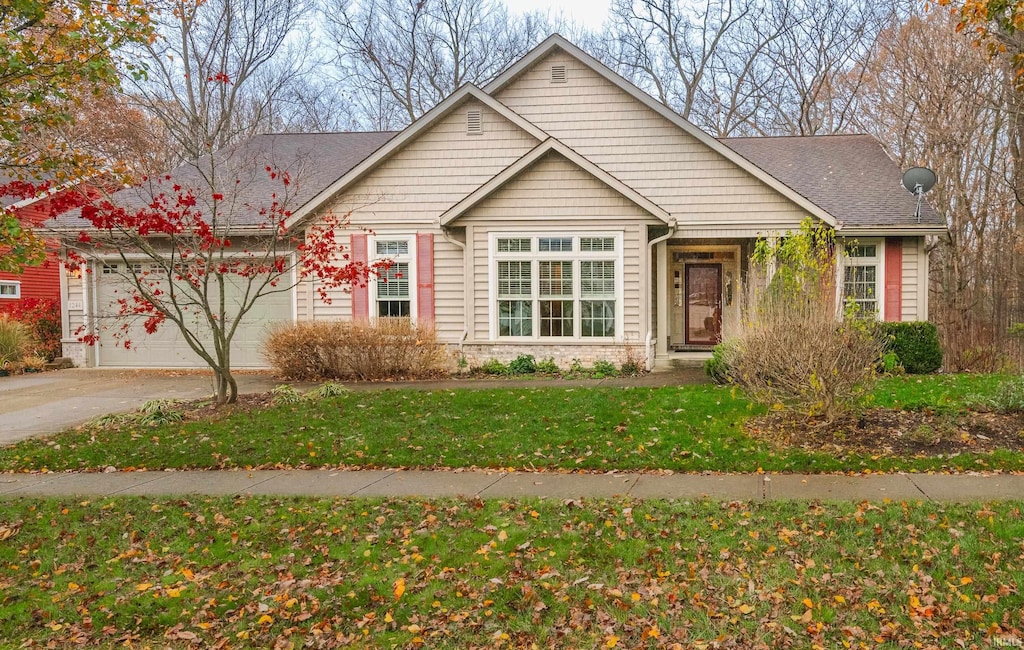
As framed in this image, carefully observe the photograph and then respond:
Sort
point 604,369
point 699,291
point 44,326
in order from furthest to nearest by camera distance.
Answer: point 699,291 → point 44,326 → point 604,369

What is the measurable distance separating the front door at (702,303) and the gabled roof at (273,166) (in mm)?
7746

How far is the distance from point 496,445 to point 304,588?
3.38 metres

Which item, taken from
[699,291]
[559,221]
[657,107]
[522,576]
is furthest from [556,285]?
[522,576]

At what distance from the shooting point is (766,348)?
7297mm

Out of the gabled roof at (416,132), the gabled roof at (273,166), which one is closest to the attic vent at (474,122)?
the gabled roof at (416,132)

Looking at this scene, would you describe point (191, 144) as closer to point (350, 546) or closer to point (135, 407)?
point (135, 407)

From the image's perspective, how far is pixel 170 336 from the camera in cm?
1527

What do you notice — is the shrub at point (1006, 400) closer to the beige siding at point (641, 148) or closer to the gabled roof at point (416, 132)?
the beige siding at point (641, 148)

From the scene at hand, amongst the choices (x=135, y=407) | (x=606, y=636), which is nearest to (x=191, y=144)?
(x=135, y=407)

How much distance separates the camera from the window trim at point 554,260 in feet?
42.8

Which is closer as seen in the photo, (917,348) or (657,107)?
(917,348)

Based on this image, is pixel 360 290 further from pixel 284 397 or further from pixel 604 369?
pixel 604 369

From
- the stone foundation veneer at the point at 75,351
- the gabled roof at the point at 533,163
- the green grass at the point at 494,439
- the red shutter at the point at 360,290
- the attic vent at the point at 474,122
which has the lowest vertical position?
the green grass at the point at 494,439

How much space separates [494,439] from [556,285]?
5.89 meters
